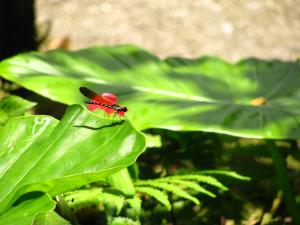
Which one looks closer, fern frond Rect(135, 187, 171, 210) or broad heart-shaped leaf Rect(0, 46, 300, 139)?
fern frond Rect(135, 187, 171, 210)

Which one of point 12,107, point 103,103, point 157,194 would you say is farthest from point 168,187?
point 12,107

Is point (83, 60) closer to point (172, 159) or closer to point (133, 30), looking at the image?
point (172, 159)

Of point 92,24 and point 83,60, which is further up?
point 83,60

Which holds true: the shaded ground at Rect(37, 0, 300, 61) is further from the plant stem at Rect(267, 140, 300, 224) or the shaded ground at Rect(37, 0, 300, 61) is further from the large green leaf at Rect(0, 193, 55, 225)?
the large green leaf at Rect(0, 193, 55, 225)

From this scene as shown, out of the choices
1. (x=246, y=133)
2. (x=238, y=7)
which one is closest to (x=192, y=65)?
(x=246, y=133)

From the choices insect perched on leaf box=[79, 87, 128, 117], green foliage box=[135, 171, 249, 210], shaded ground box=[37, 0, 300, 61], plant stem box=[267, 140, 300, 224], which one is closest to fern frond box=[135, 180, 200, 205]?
green foliage box=[135, 171, 249, 210]

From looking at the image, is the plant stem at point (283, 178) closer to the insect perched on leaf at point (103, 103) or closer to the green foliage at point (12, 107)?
the insect perched on leaf at point (103, 103)

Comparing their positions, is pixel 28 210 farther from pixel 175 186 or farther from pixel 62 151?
pixel 175 186

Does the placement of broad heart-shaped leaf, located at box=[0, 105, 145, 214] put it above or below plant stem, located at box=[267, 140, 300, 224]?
above
